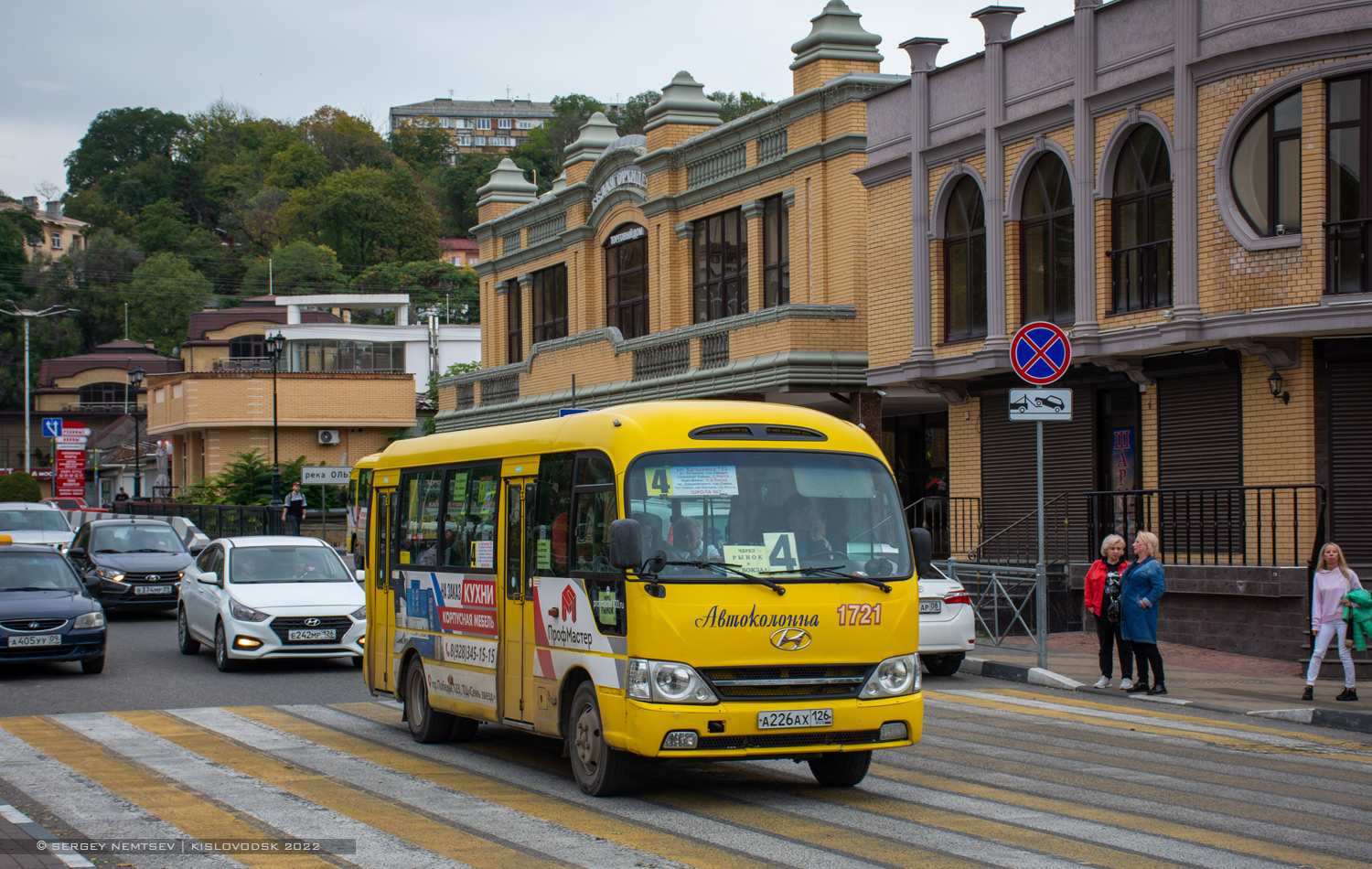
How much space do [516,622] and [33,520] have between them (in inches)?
895

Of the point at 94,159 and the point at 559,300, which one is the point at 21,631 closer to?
the point at 559,300

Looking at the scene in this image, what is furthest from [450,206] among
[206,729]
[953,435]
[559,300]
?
[206,729]

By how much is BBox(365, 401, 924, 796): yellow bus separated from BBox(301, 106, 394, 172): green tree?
121780 mm

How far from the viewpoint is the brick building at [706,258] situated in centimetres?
2709

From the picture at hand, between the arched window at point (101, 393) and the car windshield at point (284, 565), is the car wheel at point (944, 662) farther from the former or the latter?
the arched window at point (101, 393)

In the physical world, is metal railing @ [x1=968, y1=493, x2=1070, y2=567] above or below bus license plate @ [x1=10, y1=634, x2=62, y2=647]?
above

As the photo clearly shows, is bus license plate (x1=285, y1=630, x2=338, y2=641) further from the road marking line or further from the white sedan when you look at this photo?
the white sedan

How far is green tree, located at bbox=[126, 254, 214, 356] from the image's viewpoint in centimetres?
10819

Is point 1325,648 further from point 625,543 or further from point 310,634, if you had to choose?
point 310,634

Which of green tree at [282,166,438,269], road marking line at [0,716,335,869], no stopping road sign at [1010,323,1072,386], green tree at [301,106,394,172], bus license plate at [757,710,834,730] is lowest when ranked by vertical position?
road marking line at [0,716,335,869]

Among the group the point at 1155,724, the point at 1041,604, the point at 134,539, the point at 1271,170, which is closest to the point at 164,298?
the point at 134,539

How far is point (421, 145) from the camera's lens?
6014 inches

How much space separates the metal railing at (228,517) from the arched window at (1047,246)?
76.3 feet

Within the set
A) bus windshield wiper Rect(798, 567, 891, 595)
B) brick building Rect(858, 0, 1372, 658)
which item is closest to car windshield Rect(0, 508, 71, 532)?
brick building Rect(858, 0, 1372, 658)
